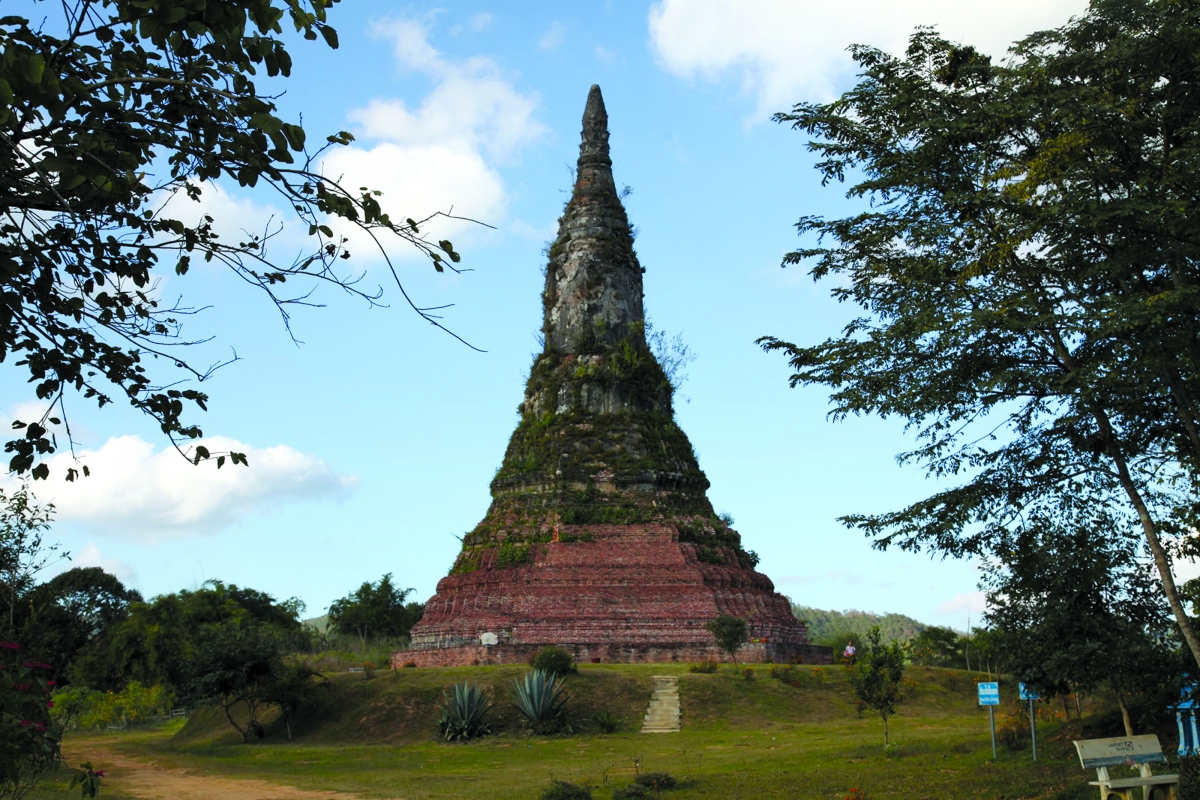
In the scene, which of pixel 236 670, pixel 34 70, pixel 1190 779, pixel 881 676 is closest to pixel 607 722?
pixel 881 676

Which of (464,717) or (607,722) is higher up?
(464,717)

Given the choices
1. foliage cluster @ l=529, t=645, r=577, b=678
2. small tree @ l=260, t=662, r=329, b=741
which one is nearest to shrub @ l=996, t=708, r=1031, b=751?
foliage cluster @ l=529, t=645, r=577, b=678

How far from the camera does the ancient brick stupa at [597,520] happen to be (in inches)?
1330

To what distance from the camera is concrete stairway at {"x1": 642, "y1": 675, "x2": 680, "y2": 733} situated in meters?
25.6

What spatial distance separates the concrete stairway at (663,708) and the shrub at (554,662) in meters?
2.39

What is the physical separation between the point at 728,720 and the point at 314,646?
34.7 meters

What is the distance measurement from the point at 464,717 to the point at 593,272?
22527mm

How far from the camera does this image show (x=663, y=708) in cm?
2684

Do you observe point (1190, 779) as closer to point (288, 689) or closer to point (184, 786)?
point (184, 786)

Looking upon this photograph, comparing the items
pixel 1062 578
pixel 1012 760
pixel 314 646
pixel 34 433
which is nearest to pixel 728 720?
pixel 1012 760

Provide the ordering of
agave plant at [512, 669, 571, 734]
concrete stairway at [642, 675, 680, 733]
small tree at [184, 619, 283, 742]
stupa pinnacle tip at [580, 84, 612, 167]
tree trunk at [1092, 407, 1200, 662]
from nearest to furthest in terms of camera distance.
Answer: tree trunk at [1092, 407, 1200, 662] → agave plant at [512, 669, 571, 734] → concrete stairway at [642, 675, 680, 733] → small tree at [184, 619, 283, 742] → stupa pinnacle tip at [580, 84, 612, 167]

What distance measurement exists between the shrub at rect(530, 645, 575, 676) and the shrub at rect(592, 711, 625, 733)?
2.29 metres

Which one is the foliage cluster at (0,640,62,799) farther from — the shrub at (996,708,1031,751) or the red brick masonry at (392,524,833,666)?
the red brick masonry at (392,524,833,666)

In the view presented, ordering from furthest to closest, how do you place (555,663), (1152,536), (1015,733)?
(555,663) → (1015,733) → (1152,536)
